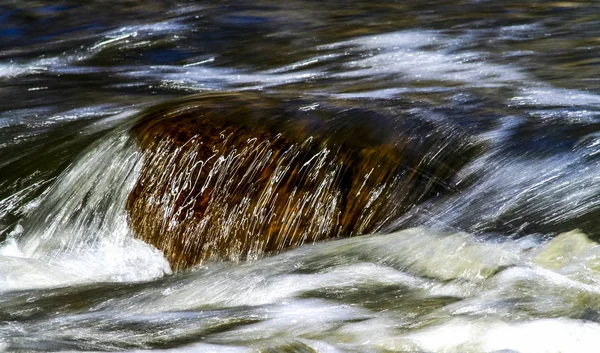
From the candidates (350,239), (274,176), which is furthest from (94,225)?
(350,239)

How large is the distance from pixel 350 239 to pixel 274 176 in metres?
0.57

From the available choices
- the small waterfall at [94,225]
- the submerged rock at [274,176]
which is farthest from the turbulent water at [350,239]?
the submerged rock at [274,176]

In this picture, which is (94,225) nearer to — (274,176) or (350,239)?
(274,176)

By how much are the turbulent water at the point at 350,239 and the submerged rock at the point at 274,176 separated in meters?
0.12

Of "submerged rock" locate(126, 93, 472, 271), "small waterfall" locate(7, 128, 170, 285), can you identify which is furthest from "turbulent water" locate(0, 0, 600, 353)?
"submerged rock" locate(126, 93, 472, 271)

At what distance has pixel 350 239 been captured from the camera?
5055 mm

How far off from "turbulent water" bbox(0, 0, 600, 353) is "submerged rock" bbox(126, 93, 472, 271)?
0.12 metres

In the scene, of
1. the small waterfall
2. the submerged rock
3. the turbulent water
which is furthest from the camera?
the small waterfall

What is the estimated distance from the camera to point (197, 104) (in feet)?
19.3

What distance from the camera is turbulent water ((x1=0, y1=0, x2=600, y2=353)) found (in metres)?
4.04

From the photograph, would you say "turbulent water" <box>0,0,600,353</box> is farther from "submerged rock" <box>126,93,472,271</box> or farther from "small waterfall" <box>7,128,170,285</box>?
"submerged rock" <box>126,93,472,271</box>

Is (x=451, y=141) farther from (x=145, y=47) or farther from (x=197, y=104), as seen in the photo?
(x=145, y=47)

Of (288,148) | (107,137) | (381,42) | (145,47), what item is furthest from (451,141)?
(145,47)

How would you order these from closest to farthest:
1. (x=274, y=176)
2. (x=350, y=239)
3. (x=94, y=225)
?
(x=350, y=239), (x=274, y=176), (x=94, y=225)
